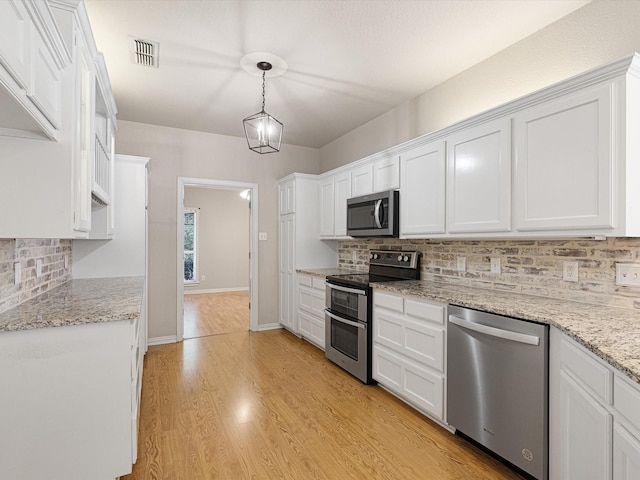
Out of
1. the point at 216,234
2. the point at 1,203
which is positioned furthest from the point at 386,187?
the point at 216,234

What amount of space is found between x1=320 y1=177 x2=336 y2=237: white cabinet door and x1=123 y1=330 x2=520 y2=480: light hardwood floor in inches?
63.1

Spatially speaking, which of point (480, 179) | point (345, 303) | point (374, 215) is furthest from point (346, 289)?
point (480, 179)

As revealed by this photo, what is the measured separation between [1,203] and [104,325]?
0.69 m

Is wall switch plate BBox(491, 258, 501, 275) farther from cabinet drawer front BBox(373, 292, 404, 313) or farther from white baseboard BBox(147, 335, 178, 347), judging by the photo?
white baseboard BBox(147, 335, 178, 347)

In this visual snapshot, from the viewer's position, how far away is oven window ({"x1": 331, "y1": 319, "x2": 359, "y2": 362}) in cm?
313

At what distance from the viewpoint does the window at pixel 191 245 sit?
7.95 m

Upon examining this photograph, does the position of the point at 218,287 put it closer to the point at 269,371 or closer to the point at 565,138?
the point at 269,371

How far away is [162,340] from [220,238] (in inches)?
165

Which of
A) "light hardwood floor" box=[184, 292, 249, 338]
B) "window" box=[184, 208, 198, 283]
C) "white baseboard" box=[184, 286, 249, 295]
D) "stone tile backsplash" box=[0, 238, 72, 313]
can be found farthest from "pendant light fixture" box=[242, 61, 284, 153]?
"white baseboard" box=[184, 286, 249, 295]

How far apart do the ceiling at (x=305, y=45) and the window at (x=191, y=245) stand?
14.5ft

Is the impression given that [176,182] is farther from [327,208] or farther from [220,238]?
[220,238]

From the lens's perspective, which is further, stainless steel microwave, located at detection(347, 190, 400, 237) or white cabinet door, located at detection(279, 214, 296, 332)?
white cabinet door, located at detection(279, 214, 296, 332)

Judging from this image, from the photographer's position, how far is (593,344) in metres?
1.30

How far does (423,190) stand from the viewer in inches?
111
